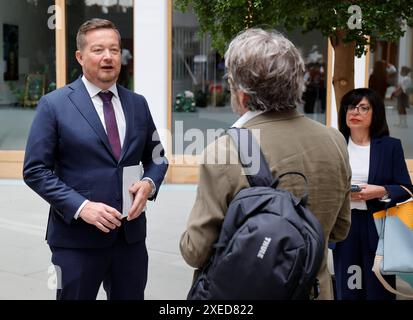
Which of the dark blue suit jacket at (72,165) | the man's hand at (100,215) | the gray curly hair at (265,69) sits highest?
the gray curly hair at (265,69)

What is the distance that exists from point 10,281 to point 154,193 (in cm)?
272

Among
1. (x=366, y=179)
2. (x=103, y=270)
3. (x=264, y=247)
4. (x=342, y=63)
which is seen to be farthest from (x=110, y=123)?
(x=342, y=63)

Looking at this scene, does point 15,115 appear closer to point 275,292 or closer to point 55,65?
point 55,65

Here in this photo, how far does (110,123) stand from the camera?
325 cm

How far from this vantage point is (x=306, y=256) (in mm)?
2113

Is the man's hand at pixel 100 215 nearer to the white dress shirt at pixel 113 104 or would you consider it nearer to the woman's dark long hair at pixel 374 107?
A: the white dress shirt at pixel 113 104

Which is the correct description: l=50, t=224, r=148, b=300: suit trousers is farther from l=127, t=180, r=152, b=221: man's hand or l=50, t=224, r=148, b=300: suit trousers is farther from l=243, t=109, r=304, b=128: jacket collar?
l=243, t=109, r=304, b=128: jacket collar

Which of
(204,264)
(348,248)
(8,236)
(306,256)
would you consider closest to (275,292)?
(306,256)

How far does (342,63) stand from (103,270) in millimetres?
2812

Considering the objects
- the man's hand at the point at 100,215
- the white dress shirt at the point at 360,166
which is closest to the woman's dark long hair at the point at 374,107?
the white dress shirt at the point at 360,166

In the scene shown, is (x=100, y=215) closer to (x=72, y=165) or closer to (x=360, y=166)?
(x=72, y=165)

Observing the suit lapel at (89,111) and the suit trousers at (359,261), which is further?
the suit trousers at (359,261)

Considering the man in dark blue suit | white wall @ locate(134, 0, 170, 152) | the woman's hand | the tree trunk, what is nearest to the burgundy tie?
the man in dark blue suit

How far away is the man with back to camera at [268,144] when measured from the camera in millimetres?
2244
